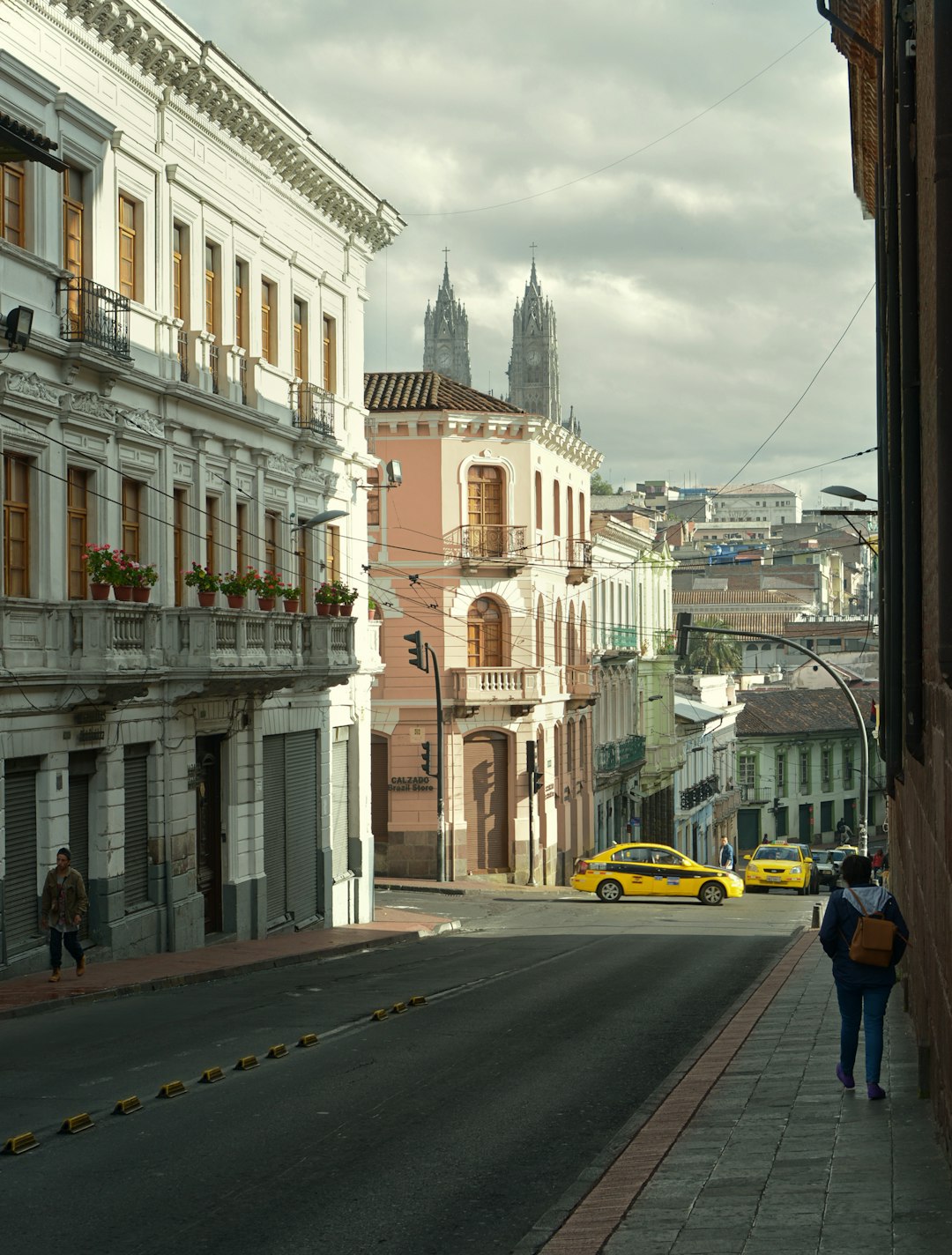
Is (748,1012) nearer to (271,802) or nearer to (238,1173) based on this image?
(238,1173)

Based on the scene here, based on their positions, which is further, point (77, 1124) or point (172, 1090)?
point (172, 1090)

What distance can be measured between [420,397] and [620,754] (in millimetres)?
20212

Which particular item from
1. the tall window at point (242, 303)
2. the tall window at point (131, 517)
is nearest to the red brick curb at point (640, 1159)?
the tall window at point (131, 517)

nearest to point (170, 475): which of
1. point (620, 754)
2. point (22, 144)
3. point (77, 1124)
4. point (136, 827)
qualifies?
point (136, 827)

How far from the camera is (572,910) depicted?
1674 inches

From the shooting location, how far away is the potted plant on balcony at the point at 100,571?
22.8m

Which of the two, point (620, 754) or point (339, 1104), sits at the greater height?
point (620, 754)

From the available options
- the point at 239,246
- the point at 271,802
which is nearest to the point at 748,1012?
the point at 271,802

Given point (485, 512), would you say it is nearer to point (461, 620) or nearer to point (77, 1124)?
point (461, 620)

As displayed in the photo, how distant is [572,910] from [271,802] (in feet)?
43.4

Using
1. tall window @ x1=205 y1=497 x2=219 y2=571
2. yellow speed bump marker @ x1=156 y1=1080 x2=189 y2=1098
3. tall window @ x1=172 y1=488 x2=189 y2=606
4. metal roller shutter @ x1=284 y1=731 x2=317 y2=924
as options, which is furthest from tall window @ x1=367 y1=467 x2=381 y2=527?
yellow speed bump marker @ x1=156 y1=1080 x2=189 y2=1098

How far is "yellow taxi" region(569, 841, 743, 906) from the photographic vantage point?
46000 millimetres

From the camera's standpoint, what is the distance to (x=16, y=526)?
22266 millimetres

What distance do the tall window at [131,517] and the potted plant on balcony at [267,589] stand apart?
9.50 feet
